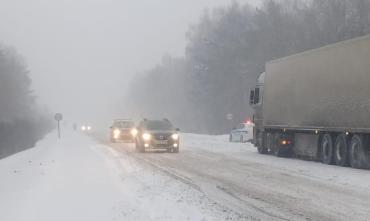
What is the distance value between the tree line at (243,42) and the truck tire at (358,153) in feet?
114

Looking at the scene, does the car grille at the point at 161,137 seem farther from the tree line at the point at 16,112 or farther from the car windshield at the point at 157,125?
the tree line at the point at 16,112

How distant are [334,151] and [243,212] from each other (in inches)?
496

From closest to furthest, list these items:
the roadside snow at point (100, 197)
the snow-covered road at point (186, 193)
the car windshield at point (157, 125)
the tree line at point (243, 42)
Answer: the roadside snow at point (100, 197) < the snow-covered road at point (186, 193) < the car windshield at point (157, 125) < the tree line at point (243, 42)

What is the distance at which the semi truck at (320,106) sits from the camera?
2133cm

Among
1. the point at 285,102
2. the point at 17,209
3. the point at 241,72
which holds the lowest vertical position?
the point at 17,209

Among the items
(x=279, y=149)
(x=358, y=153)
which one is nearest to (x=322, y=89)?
(x=358, y=153)

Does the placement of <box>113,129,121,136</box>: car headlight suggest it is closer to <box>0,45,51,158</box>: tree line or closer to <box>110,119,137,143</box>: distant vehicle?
<box>110,119,137,143</box>: distant vehicle

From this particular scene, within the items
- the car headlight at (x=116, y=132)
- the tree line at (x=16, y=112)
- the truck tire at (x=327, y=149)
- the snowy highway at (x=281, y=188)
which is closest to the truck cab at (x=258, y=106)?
the truck tire at (x=327, y=149)

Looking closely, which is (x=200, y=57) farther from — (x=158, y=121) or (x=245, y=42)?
(x=158, y=121)

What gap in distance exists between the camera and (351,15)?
60.9m

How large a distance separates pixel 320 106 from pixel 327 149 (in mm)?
1613

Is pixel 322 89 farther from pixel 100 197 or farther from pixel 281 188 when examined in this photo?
pixel 100 197

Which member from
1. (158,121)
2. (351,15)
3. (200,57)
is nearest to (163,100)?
(200,57)

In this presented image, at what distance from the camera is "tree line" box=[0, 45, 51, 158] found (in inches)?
1666
